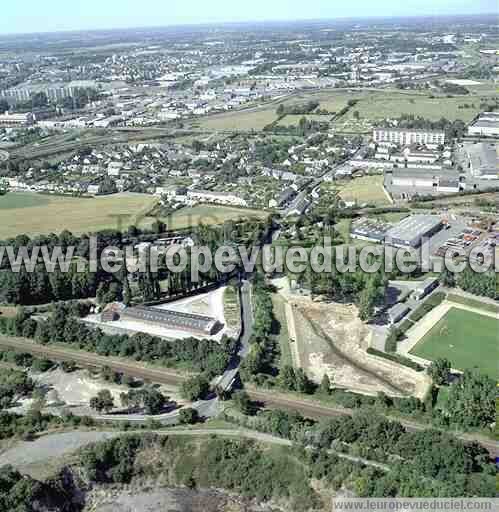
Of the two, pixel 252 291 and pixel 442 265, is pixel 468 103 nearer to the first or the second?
pixel 442 265

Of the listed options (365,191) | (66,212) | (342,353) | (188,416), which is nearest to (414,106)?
(365,191)

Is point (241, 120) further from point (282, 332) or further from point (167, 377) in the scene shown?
point (167, 377)

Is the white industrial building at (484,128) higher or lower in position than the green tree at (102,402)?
higher

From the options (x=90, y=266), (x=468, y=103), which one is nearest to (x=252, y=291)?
(x=90, y=266)

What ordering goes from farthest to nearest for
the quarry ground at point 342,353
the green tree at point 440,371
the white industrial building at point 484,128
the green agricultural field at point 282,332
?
the white industrial building at point 484,128 → the green agricultural field at point 282,332 → the quarry ground at point 342,353 → the green tree at point 440,371

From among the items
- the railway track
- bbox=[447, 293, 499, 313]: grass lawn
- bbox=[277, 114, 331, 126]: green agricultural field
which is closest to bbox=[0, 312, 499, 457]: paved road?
the railway track

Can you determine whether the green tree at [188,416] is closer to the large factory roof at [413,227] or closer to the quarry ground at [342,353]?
the quarry ground at [342,353]

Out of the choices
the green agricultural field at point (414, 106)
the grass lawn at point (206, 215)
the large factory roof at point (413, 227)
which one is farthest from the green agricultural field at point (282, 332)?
the green agricultural field at point (414, 106)
